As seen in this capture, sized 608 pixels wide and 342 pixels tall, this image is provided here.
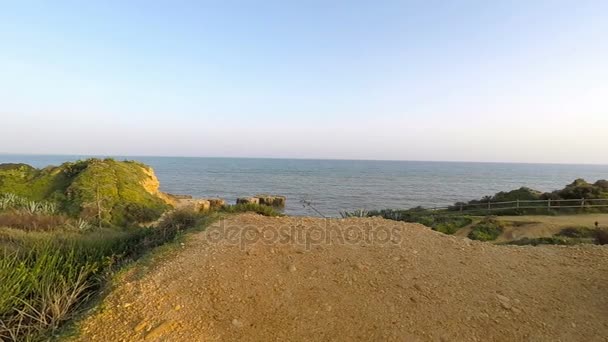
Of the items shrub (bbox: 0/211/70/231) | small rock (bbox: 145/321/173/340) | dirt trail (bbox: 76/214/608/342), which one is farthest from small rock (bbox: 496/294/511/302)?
shrub (bbox: 0/211/70/231)

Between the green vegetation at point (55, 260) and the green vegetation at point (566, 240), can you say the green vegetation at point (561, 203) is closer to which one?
the green vegetation at point (566, 240)

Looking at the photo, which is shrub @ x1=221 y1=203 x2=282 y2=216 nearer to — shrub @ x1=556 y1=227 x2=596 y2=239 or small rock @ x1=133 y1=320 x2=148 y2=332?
small rock @ x1=133 y1=320 x2=148 y2=332

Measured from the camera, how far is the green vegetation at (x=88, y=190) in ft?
57.6

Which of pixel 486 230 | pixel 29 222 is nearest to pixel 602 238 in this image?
pixel 486 230

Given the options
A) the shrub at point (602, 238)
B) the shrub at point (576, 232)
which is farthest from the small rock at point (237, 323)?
the shrub at point (576, 232)

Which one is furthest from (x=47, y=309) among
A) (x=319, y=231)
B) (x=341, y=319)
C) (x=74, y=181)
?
(x=74, y=181)

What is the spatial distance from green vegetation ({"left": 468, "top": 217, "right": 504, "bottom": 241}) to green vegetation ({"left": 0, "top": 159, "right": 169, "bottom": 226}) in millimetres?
15119

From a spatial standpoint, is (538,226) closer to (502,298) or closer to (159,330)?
(502,298)

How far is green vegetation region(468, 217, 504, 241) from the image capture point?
16.3m

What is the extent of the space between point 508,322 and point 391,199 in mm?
41378

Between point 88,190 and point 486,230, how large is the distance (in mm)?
19597

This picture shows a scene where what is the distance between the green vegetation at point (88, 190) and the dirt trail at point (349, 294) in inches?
445

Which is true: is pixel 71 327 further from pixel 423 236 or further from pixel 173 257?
pixel 423 236

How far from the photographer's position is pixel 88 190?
63.6ft
